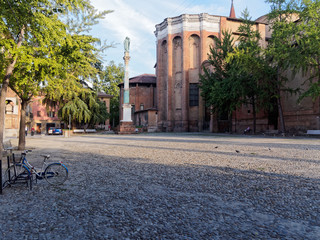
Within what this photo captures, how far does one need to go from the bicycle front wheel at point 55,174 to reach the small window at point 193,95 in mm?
37626

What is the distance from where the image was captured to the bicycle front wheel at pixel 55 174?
16.6ft

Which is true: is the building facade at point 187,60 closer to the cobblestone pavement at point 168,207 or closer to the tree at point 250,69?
the tree at point 250,69

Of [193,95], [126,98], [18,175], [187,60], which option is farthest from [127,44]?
[18,175]

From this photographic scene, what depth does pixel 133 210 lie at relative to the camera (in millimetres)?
3445

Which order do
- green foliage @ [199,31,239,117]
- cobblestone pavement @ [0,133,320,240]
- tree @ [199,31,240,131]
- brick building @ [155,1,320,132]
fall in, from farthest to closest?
brick building @ [155,1,320,132]
green foliage @ [199,31,239,117]
tree @ [199,31,240,131]
cobblestone pavement @ [0,133,320,240]

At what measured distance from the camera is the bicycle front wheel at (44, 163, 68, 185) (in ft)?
16.6

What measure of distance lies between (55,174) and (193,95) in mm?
38032

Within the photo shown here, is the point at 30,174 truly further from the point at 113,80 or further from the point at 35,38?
the point at 113,80

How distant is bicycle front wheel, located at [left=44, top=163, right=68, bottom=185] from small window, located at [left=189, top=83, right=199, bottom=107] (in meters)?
37.6

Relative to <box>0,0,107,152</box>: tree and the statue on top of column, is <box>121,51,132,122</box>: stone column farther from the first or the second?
<box>0,0,107,152</box>: tree

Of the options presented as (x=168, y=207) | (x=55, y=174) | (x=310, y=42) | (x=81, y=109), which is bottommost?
(x=168, y=207)

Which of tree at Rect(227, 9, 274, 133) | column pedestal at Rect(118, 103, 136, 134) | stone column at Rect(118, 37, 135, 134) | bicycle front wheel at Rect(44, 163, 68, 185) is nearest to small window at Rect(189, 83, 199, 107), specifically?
stone column at Rect(118, 37, 135, 134)

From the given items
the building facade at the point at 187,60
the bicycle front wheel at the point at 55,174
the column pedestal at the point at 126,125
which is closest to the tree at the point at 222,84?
the building facade at the point at 187,60

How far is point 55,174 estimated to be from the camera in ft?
16.6
